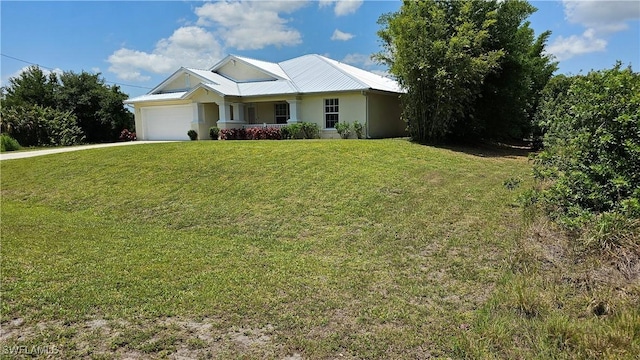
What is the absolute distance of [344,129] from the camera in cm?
2084

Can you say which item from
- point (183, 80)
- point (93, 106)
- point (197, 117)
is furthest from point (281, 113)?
point (93, 106)

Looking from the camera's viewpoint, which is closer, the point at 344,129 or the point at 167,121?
the point at 344,129

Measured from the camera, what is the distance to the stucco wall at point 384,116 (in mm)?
21594

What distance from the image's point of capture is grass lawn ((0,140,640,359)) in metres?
3.69

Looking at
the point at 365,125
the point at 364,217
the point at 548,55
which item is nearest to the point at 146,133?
the point at 365,125

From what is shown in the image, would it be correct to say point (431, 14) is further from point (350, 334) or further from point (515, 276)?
point (350, 334)

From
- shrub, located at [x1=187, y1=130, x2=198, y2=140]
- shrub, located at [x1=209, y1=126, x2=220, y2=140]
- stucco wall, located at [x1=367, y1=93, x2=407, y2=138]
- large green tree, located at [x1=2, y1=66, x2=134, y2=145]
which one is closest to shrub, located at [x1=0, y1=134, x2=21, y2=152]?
large green tree, located at [x1=2, y1=66, x2=134, y2=145]

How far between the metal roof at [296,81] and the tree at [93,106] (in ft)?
14.0

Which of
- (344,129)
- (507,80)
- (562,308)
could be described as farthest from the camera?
(344,129)

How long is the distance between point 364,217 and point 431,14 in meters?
12.8

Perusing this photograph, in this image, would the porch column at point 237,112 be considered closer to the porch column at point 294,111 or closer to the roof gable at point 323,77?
the porch column at point 294,111

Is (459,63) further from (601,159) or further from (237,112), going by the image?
(237,112)

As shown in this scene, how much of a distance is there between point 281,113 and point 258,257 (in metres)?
19.9

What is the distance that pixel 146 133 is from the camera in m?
26.6
